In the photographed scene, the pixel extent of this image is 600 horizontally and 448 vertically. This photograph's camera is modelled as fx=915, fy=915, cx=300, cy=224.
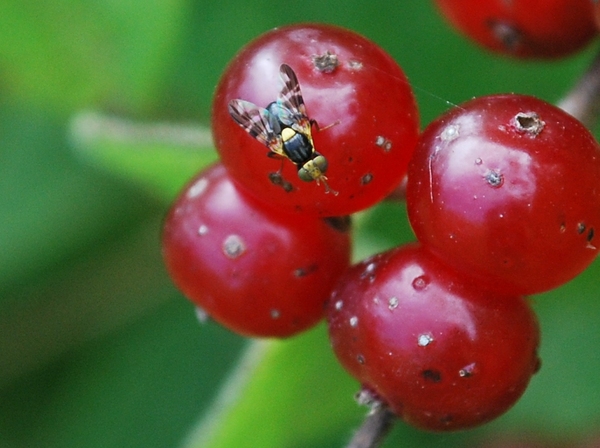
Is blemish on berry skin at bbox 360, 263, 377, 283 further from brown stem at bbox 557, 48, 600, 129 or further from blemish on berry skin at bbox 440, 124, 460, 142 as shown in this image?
brown stem at bbox 557, 48, 600, 129

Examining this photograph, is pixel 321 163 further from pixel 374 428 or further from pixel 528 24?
pixel 528 24

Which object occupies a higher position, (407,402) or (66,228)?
(407,402)

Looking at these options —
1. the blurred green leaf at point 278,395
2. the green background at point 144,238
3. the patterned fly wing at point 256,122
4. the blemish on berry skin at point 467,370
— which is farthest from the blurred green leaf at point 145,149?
the blemish on berry skin at point 467,370

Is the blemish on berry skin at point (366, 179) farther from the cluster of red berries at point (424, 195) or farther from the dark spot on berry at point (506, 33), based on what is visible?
the dark spot on berry at point (506, 33)

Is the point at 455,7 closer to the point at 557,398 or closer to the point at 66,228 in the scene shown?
the point at 557,398

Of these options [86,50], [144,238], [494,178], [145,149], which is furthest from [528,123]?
[144,238]

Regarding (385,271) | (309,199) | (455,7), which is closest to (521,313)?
(385,271)

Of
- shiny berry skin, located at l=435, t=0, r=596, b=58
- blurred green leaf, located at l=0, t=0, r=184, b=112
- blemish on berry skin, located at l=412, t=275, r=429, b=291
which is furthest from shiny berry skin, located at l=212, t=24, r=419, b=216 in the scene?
blurred green leaf, located at l=0, t=0, r=184, b=112
